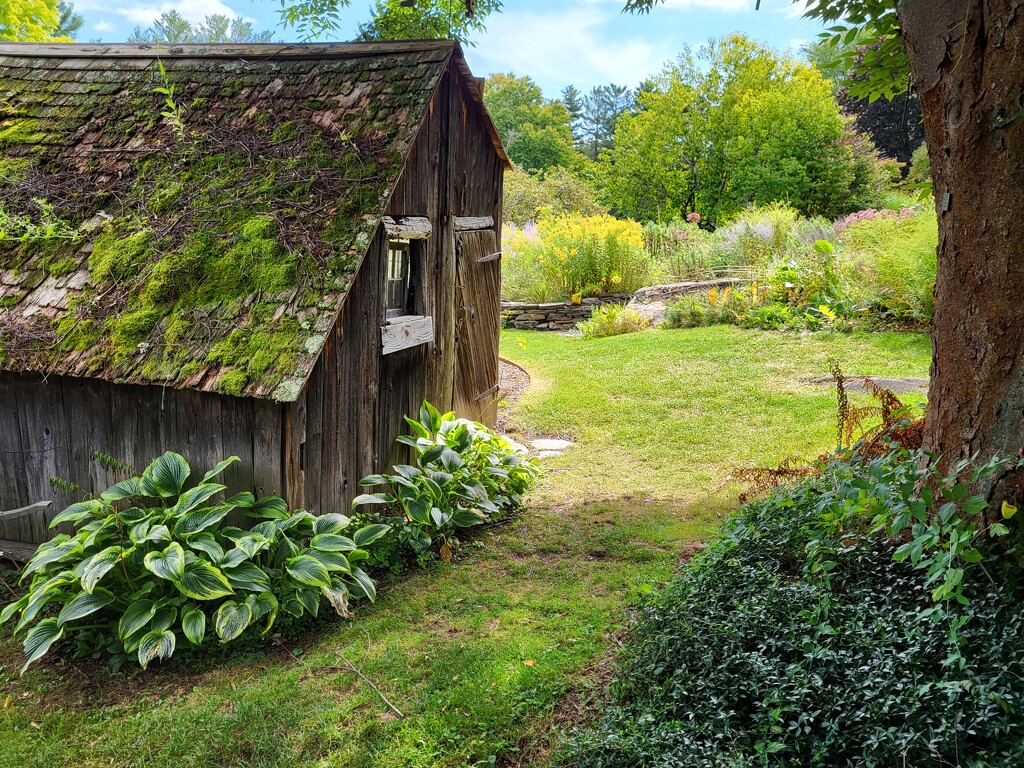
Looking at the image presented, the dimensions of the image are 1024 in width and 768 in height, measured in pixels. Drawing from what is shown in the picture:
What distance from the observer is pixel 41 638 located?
435 cm

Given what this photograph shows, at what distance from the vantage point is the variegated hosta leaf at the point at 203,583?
4281mm

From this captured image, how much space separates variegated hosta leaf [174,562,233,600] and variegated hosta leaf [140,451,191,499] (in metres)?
0.73

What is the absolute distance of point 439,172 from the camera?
698cm

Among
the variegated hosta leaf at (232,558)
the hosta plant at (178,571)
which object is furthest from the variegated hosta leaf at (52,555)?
the variegated hosta leaf at (232,558)

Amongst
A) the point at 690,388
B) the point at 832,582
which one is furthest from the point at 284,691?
the point at 690,388

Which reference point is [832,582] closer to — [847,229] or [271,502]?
[271,502]

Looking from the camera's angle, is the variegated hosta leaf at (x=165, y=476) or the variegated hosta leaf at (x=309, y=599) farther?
the variegated hosta leaf at (x=165, y=476)

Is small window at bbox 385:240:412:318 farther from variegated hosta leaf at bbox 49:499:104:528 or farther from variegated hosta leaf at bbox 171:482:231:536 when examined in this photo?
variegated hosta leaf at bbox 49:499:104:528

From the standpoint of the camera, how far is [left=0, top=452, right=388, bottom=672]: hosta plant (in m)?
4.31

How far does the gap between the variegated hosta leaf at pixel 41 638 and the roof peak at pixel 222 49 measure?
500cm

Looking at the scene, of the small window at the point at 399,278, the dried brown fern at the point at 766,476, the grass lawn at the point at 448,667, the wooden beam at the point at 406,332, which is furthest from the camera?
the small window at the point at 399,278

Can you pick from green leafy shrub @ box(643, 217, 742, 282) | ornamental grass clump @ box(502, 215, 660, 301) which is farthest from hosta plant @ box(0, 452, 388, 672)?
green leafy shrub @ box(643, 217, 742, 282)

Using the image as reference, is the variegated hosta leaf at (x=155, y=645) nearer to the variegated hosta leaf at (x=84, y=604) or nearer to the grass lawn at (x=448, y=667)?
the grass lawn at (x=448, y=667)

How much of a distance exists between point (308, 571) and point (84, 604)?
4.22 ft
